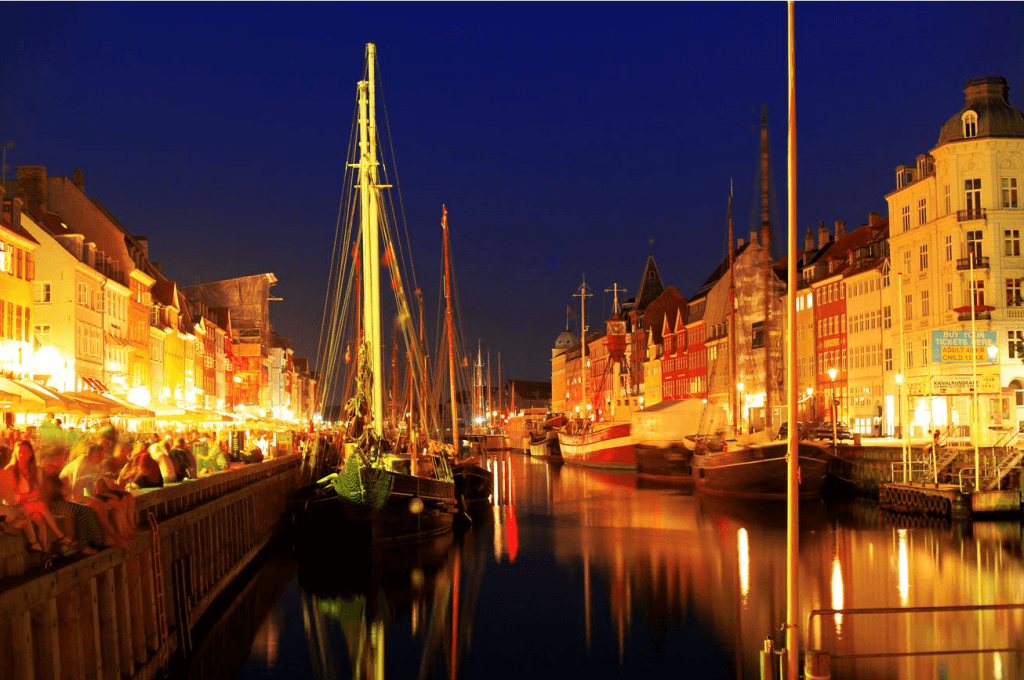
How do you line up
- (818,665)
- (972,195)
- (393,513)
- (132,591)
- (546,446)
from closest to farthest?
(818,665) → (132,591) → (393,513) → (972,195) → (546,446)

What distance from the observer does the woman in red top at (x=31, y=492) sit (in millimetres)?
14242

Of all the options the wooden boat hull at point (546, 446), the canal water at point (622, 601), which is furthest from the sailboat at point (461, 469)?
the wooden boat hull at point (546, 446)

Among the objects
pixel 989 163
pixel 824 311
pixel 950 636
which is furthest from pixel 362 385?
pixel 824 311

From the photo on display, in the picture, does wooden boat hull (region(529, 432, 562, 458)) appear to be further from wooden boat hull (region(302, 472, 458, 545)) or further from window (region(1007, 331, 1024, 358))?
wooden boat hull (region(302, 472, 458, 545))

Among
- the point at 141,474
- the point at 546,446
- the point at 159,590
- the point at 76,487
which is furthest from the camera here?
the point at 546,446

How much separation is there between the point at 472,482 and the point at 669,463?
26.2m

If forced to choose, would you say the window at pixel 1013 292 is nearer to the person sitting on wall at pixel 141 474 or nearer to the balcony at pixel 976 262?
the balcony at pixel 976 262

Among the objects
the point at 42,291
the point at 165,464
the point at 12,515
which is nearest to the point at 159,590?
the point at 165,464

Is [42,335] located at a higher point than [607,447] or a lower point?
higher

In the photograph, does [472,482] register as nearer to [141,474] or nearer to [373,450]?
[373,450]

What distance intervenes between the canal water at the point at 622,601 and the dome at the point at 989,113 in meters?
23.9

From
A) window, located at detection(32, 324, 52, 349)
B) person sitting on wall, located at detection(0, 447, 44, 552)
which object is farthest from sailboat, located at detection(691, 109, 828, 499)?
person sitting on wall, located at detection(0, 447, 44, 552)

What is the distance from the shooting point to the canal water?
22406 millimetres

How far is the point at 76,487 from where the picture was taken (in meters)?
18.9
